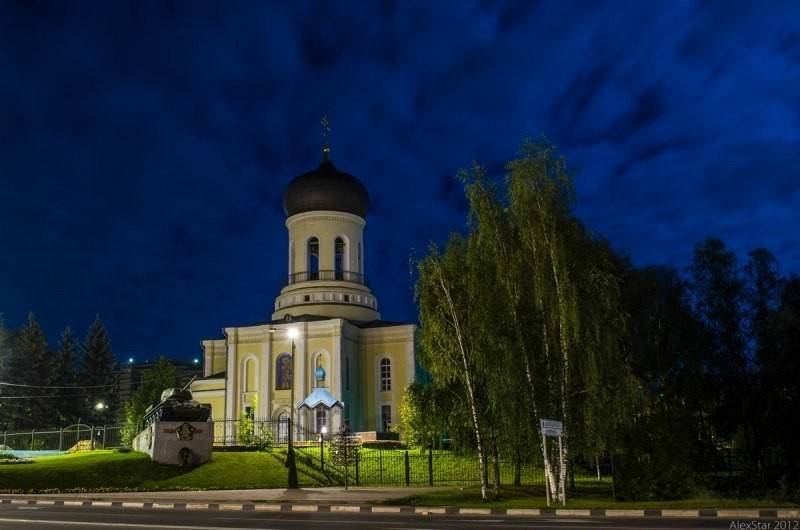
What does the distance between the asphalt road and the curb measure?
79 cm

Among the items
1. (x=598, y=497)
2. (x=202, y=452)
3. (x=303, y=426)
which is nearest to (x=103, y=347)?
(x=303, y=426)

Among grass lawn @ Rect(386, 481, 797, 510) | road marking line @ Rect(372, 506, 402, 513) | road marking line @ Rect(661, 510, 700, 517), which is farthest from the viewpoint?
road marking line @ Rect(372, 506, 402, 513)

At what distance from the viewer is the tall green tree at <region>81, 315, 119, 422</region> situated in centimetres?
6546

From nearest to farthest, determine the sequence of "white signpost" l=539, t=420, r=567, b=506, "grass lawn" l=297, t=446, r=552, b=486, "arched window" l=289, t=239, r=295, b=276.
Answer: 1. "white signpost" l=539, t=420, r=567, b=506
2. "grass lawn" l=297, t=446, r=552, b=486
3. "arched window" l=289, t=239, r=295, b=276

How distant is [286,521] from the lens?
13.4 metres

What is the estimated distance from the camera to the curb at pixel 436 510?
14.0 metres

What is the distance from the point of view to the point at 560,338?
17.7 metres

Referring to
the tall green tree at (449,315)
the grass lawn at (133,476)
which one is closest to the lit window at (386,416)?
the grass lawn at (133,476)

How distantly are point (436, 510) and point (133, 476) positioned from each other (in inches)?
485

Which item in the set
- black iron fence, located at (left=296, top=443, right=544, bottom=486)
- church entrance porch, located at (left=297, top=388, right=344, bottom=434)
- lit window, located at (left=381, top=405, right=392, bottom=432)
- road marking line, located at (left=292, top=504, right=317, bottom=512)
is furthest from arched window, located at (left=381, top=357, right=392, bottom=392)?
road marking line, located at (left=292, top=504, right=317, bottom=512)

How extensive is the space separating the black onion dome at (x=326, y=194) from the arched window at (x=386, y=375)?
939 cm

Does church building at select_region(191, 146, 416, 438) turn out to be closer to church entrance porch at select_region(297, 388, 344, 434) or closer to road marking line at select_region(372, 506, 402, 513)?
church entrance porch at select_region(297, 388, 344, 434)

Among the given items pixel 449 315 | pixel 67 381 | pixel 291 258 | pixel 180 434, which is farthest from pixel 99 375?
pixel 449 315

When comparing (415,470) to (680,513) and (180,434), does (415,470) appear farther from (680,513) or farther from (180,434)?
(680,513)
